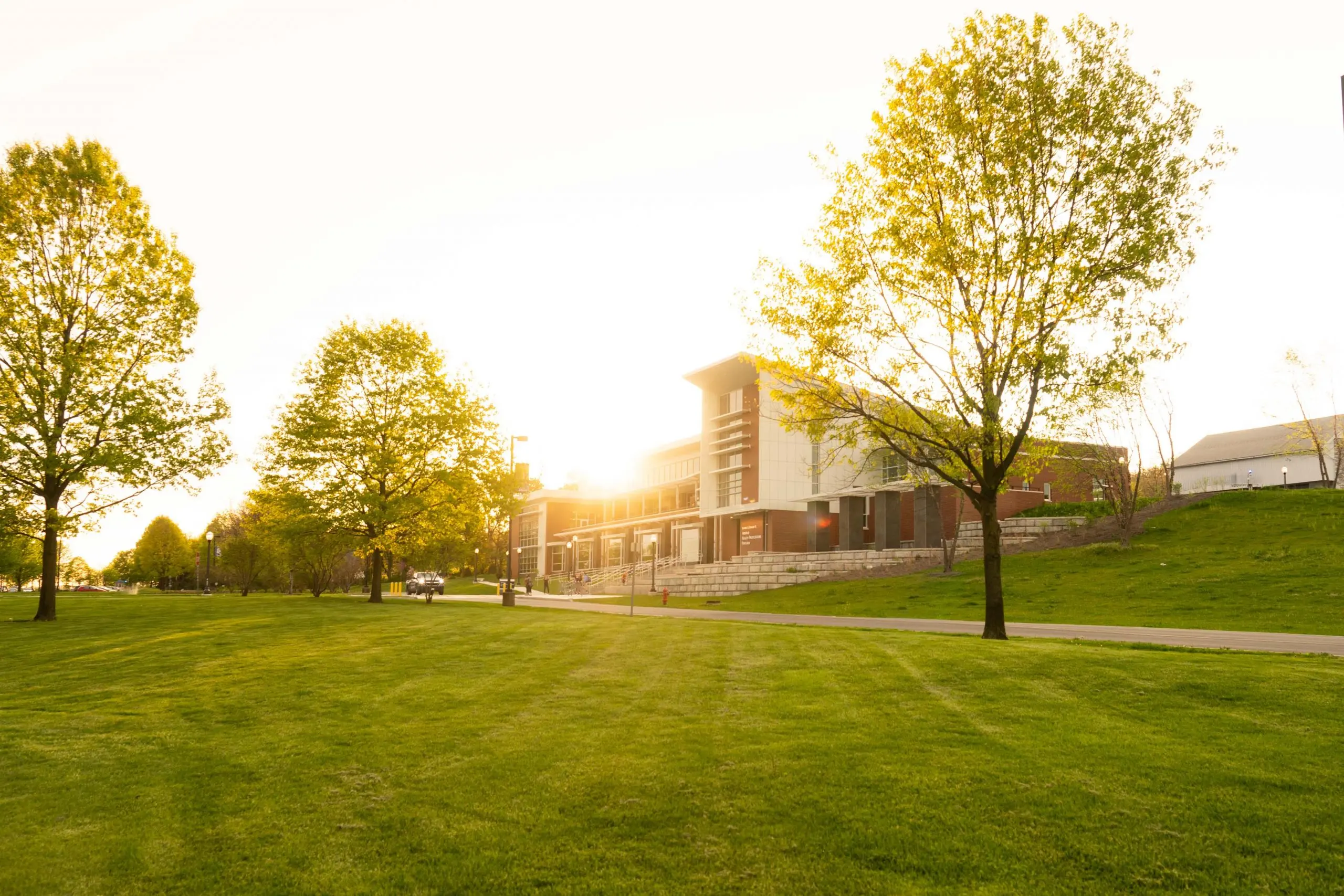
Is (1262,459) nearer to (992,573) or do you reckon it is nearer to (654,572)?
(654,572)

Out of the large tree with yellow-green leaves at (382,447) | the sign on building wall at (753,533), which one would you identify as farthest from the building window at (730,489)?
the large tree with yellow-green leaves at (382,447)

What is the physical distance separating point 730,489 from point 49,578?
49.1 metres

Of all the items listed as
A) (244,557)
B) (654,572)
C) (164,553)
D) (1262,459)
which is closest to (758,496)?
(654,572)

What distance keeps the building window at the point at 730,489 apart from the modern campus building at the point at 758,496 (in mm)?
88

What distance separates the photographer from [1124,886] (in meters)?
5.37

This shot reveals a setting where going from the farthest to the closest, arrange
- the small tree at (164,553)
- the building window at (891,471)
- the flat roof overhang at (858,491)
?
the small tree at (164,553)
the building window at (891,471)
the flat roof overhang at (858,491)

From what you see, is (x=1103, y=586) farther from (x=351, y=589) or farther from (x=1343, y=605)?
(x=351, y=589)

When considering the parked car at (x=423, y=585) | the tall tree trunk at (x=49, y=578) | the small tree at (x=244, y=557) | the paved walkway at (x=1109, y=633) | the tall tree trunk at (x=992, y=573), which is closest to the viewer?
the paved walkway at (x=1109, y=633)

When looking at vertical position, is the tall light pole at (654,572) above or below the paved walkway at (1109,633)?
below

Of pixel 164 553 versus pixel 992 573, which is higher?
pixel 992 573

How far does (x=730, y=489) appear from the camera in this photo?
68562mm

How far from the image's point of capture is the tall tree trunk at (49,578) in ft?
82.8

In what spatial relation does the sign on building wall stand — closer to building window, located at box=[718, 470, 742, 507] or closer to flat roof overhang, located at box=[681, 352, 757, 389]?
building window, located at box=[718, 470, 742, 507]

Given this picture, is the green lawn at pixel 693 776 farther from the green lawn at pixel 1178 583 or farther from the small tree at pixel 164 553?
the small tree at pixel 164 553
